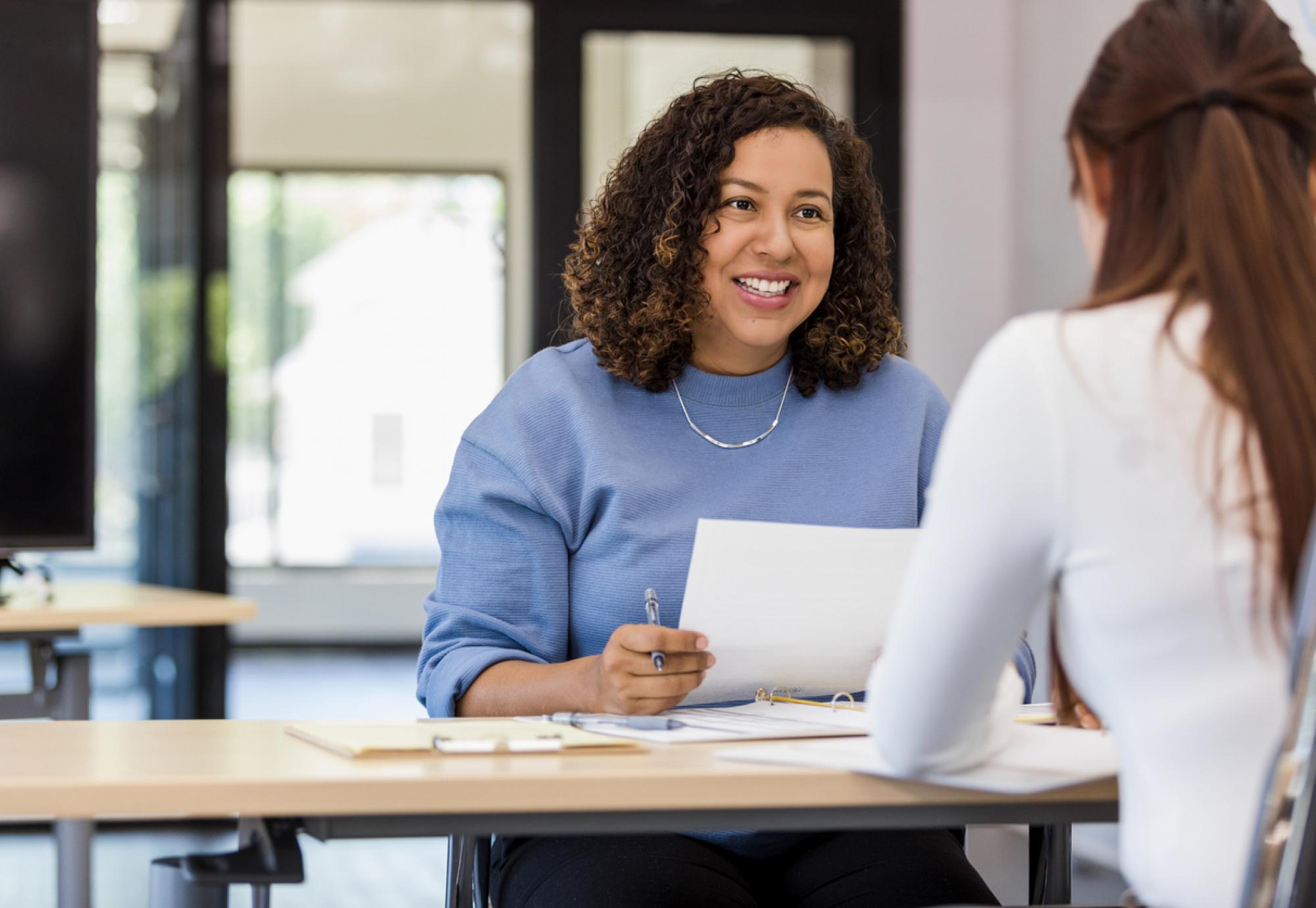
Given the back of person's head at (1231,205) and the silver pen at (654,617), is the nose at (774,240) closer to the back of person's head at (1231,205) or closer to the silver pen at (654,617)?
the silver pen at (654,617)

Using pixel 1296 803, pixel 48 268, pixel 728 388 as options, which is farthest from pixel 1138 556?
pixel 48 268

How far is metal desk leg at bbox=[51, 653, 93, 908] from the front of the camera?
1689mm

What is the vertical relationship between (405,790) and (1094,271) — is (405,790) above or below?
Result: below

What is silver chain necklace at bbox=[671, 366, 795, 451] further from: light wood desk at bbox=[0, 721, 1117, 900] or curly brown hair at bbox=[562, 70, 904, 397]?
light wood desk at bbox=[0, 721, 1117, 900]

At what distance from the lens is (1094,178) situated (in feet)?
3.27

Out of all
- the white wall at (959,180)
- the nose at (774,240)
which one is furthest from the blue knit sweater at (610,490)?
the white wall at (959,180)

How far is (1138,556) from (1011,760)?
0.28 meters

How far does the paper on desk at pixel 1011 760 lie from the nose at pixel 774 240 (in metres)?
0.66

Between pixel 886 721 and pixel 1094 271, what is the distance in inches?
13.2

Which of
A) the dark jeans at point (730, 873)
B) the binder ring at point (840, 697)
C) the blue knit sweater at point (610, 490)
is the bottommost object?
the dark jeans at point (730, 873)

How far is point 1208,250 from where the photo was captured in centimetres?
90

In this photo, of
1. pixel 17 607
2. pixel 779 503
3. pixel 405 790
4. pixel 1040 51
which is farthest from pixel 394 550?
pixel 405 790

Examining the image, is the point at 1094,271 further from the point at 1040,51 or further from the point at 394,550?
the point at 394,550

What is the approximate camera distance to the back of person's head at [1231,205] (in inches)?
34.5
